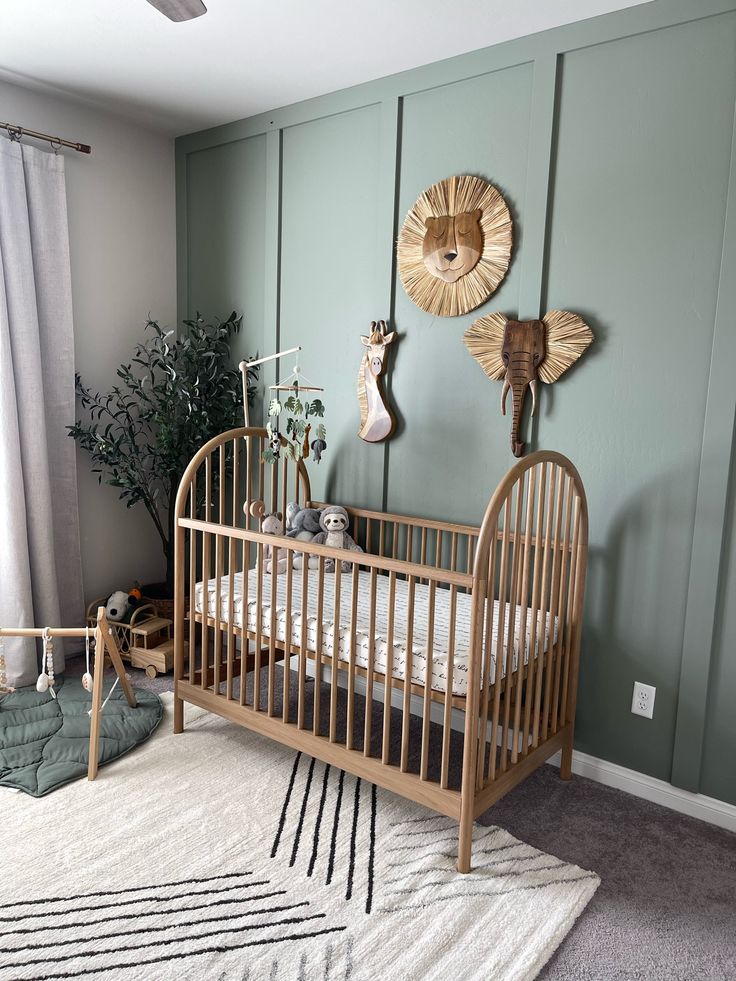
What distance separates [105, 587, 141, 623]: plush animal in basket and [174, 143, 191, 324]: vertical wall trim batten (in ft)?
4.42

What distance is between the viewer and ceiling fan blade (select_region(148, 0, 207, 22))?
5.12ft

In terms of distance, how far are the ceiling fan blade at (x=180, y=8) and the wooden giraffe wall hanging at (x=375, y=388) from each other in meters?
1.31

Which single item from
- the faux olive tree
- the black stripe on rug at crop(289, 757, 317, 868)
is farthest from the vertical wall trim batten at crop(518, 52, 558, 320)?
the black stripe on rug at crop(289, 757, 317, 868)

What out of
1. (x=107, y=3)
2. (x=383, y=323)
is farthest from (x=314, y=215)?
(x=107, y=3)

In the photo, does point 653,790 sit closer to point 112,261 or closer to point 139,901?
point 139,901

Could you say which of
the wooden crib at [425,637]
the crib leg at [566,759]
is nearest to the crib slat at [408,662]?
the wooden crib at [425,637]

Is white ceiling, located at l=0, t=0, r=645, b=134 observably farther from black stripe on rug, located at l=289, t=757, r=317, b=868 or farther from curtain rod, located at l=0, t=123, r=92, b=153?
black stripe on rug, located at l=289, t=757, r=317, b=868

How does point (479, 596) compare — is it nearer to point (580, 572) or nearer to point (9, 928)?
point (580, 572)

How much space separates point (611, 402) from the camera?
226 centimetres

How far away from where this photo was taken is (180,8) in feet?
5.21

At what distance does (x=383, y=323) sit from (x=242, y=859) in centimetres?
187

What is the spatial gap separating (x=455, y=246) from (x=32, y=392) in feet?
5.73

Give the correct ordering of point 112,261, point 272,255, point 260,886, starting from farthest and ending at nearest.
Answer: point 112,261, point 272,255, point 260,886

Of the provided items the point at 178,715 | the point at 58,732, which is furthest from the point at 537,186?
the point at 58,732
